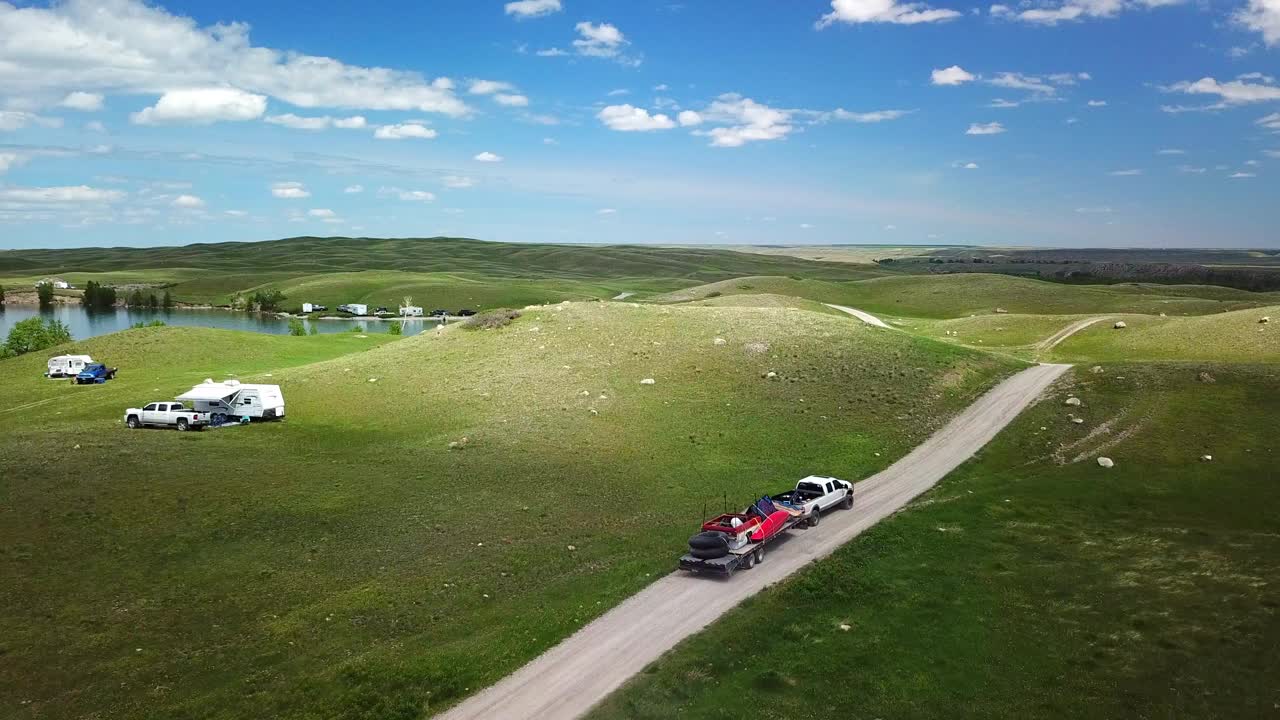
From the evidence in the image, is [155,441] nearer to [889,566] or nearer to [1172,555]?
[889,566]

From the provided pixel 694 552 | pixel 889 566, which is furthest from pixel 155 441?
pixel 889 566

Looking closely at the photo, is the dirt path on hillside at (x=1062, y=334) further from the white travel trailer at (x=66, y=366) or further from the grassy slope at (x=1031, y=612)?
the white travel trailer at (x=66, y=366)

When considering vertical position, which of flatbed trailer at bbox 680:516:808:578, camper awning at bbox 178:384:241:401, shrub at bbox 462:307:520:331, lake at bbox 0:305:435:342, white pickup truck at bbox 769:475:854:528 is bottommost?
lake at bbox 0:305:435:342

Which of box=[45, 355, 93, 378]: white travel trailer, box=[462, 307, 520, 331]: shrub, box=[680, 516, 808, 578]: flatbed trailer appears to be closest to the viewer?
box=[680, 516, 808, 578]: flatbed trailer

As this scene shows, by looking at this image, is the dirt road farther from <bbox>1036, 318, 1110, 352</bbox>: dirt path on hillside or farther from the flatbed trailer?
<bbox>1036, 318, 1110, 352</bbox>: dirt path on hillside

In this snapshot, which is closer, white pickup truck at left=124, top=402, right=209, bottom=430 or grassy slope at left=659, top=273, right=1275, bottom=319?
white pickup truck at left=124, top=402, right=209, bottom=430

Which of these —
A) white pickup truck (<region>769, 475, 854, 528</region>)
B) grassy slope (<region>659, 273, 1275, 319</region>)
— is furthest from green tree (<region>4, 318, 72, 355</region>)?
white pickup truck (<region>769, 475, 854, 528</region>)
